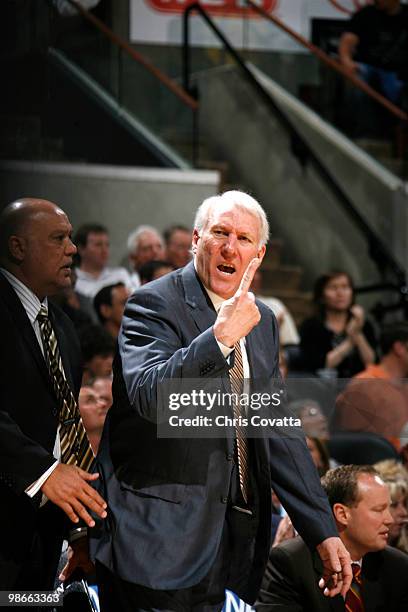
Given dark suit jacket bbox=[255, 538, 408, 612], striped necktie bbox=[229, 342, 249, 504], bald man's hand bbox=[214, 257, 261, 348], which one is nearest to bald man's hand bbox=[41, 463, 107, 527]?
striped necktie bbox=[229, 342, 249, 504]

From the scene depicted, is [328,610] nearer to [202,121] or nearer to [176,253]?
[176,253]

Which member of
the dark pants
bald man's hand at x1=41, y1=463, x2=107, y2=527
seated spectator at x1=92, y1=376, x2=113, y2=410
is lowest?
the dark pants

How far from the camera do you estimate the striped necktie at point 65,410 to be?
2.81 meters

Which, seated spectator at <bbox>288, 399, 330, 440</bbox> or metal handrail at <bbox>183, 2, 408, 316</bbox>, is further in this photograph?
metal handrail at <bbox>183, 2, 408, 316</bbox>

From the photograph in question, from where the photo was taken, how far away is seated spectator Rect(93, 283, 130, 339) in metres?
4.25

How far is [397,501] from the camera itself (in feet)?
13.4

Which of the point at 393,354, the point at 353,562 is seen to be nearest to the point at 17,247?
the point at 353,562

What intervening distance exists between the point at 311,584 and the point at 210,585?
56cm

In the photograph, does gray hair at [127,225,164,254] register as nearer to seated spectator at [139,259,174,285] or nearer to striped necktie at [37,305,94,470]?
seated spectator at [139,259,174,285]

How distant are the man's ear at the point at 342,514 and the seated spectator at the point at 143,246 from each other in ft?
6.07

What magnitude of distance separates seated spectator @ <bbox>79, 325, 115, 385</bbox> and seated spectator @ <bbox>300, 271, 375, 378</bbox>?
68.7 inches

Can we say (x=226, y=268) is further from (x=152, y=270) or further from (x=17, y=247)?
(x=152, y=270)

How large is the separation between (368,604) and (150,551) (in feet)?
2.91

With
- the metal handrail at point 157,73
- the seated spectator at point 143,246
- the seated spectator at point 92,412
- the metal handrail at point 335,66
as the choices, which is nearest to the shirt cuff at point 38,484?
the seated spectator at point 92,412
